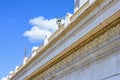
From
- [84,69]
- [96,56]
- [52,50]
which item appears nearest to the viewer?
[96,56]

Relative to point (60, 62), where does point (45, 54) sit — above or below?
above

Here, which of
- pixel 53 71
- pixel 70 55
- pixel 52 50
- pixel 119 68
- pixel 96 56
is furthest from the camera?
pixel 52 50

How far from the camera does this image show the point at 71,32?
14906 mm

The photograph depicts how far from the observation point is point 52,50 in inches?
687

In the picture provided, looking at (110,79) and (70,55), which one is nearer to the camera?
(110,79)

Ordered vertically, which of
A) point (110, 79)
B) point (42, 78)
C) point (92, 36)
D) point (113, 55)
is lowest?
point (110, 79)

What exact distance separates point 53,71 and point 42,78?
212 cm

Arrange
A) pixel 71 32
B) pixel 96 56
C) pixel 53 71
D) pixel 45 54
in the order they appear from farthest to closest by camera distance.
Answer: pixel 45 54
pixel 53 71
pixel 71 32
pixel 96 56

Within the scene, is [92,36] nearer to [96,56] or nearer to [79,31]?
[96,56]

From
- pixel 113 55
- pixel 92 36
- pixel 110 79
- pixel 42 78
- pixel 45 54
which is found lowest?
pixel 110 79

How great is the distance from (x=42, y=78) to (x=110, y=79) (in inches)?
322

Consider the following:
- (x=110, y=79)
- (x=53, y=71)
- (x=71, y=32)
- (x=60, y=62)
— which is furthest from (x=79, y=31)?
(x=110, y=79)

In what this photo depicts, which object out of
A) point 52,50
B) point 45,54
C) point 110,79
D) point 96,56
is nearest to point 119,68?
point 110,79

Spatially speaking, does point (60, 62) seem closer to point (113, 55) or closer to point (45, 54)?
Answer: point (45, 54)
